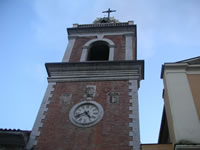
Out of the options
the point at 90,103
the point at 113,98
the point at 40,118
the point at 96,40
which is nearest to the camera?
the point at 40,118

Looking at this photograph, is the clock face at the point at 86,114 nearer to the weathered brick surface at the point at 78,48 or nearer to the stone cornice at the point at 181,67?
the stone cornice at the point at 181,67

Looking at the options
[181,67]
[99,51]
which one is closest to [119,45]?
[99,51]

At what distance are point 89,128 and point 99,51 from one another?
307 inches

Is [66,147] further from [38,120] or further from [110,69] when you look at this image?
[110,69]

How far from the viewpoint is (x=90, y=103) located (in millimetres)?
12836

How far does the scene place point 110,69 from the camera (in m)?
14.6

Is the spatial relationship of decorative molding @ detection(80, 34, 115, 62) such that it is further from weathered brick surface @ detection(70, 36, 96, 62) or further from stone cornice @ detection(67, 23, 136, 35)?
stone cornice @ detection(67, 23, 136, 35)

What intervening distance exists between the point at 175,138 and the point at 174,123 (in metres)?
0.58

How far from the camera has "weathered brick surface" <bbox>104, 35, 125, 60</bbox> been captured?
635 inches

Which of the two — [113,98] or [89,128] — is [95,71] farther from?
[89,128]

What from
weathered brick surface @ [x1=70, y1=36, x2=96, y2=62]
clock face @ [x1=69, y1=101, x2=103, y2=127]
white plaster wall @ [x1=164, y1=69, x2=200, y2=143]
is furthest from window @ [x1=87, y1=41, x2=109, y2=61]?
white plaster wall @ [x1=164, y1=69, x2=200, y2=143]

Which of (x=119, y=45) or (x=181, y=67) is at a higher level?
(x=119, y=45)

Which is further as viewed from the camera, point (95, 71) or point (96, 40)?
point (96, 40)

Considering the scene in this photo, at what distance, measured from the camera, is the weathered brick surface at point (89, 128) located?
35.5ft
